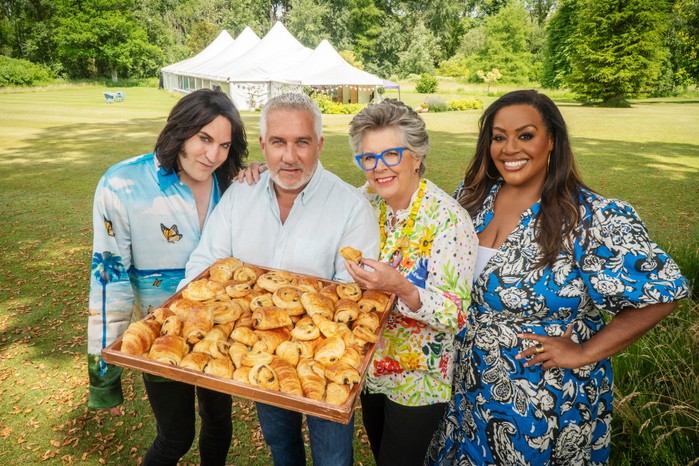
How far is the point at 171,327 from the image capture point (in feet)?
6.94

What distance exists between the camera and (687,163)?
15.7 metres

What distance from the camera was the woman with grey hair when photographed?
2.49 metres

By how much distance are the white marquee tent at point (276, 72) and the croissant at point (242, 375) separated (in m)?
31.2

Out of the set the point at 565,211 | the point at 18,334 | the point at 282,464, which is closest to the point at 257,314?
the point at 282,464

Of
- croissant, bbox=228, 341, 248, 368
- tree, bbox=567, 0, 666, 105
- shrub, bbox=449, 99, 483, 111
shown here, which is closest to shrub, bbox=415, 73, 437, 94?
shrub, bbox=449, 99, 483, 111

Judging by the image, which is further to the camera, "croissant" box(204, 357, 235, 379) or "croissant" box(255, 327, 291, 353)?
"croissant" box(255, 327, 291, 353)

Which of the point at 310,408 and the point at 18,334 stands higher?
the point at 310,408

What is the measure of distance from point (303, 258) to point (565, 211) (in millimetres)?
1658

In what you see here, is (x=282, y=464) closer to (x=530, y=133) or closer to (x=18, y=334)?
(x=530, y=133)

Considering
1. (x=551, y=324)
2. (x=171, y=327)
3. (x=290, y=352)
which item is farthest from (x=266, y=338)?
(x=551, y=324)

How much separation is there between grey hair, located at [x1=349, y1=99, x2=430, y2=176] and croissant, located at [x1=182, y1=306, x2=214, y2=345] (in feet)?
4.42

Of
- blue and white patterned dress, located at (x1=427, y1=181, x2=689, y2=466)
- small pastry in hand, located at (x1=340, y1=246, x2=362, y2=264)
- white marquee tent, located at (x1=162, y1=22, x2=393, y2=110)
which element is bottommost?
blue and white patterned dress, located at (x1=427, y1=181, x2=689, y2=466)

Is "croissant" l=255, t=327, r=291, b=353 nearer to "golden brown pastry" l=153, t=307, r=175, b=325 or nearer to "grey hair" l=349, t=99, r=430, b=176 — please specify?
"golden brown pastry" l=153, t=307, r=175, b=325

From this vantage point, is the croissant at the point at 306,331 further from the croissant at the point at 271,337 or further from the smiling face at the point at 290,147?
the smiling face at the point at 290,147
